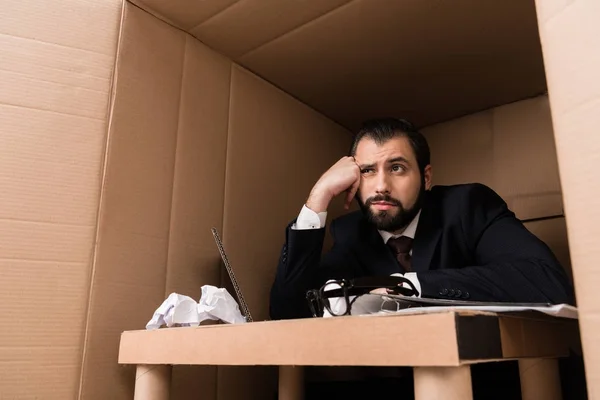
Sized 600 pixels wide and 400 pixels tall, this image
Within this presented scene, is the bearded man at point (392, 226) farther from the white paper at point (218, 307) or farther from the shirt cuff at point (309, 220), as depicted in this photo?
the white paper at point (218, 307)

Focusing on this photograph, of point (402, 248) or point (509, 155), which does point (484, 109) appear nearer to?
point (509, 155)

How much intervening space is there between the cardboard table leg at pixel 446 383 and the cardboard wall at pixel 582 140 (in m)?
0.09

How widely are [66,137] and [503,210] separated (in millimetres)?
707

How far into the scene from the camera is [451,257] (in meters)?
0.85

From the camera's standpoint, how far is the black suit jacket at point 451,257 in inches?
25.6

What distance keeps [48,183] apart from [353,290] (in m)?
0.46

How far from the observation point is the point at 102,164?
801mm

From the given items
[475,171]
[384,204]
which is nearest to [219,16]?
[384,204]

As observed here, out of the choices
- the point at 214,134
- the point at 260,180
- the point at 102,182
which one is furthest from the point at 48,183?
the point at 260,180

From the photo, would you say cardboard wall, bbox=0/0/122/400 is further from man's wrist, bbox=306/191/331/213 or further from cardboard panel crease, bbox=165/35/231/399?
man's wrist, bbox=306/191/331/213

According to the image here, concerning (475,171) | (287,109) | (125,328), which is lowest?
(125,328)

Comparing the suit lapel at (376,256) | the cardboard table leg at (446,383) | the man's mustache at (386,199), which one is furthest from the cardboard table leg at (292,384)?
the cardboard table leg at (446,383)

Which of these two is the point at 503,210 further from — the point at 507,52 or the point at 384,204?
the point at 507,52

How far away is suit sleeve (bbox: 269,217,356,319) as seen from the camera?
907mm
